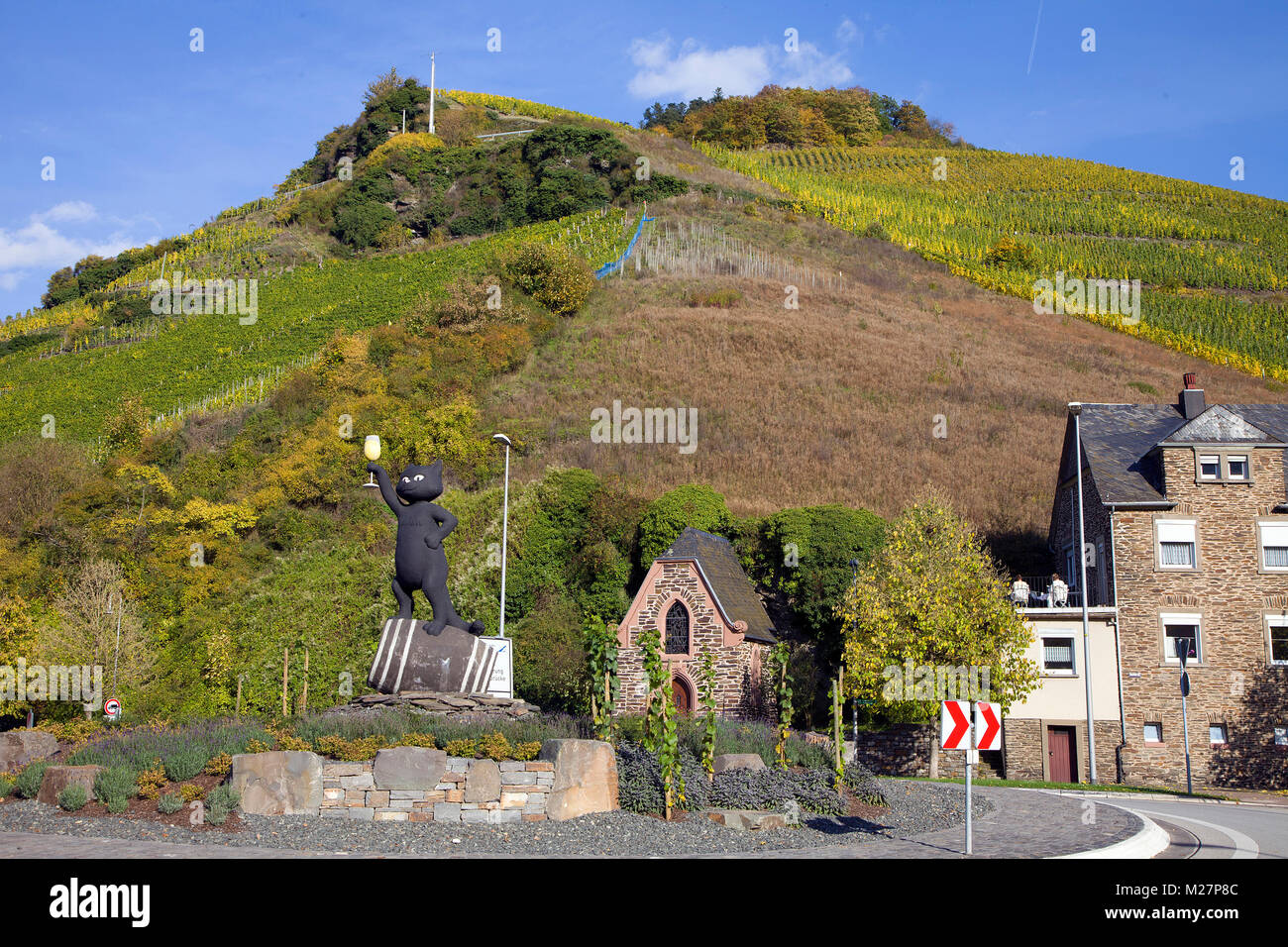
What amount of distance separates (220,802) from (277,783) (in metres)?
0.79

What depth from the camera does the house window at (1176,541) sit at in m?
34.2

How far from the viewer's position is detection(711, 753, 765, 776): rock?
57.7 ft

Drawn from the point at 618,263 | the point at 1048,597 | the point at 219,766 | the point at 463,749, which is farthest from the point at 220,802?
the point at 618,263

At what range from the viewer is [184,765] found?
1567 centimetres

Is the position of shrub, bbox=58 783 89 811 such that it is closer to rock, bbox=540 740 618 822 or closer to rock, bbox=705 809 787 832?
rock, bbox=540 740 618 822

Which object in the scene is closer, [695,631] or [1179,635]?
[1179,635]

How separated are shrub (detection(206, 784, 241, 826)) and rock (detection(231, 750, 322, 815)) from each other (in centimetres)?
11

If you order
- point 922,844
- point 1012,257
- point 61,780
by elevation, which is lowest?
point 922,844

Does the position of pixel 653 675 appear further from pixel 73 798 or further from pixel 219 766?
pixel 73 798

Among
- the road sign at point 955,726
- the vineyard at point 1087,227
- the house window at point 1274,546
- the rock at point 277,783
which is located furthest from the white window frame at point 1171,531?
the vineyard at point 1087,227

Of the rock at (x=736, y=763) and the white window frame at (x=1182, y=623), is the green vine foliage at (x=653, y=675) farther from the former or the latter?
the white window frame at (x=1182, y=623)

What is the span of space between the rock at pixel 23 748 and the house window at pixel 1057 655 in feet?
92.0

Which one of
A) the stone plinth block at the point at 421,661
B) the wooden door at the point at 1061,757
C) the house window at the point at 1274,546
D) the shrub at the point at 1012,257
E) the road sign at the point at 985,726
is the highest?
the shrub at the point at 1012,257

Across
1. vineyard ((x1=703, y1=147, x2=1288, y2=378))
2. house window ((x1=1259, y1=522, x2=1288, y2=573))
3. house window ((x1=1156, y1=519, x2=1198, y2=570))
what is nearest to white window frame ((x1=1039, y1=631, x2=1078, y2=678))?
house window ((x1=1156, y1=519, x2=1198, y2=570))
